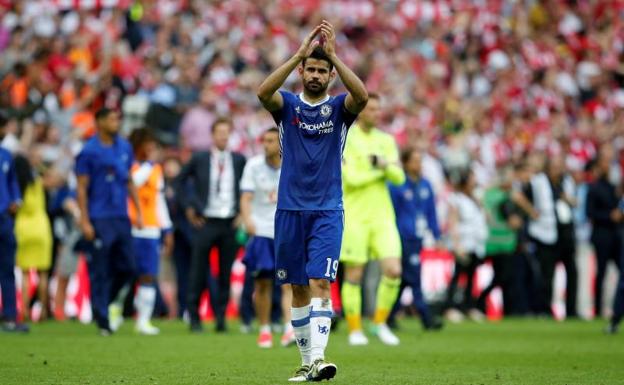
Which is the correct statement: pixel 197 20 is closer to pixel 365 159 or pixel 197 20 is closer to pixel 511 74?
pixel 511 74

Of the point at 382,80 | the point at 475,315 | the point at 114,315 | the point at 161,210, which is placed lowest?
the point at 475,315

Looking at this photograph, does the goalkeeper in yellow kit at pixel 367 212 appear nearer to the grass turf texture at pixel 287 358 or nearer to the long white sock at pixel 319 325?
the grass turf texture at pixel 287 358

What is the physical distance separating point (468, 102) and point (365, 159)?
1657 centimetres

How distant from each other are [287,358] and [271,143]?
3467 mm

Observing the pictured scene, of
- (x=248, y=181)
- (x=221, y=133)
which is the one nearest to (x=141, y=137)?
(x=221, y=133)

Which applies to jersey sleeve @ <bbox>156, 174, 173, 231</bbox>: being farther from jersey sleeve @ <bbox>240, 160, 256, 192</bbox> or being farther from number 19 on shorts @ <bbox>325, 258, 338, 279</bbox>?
number 19 on shorts @ <bbox>325, 258, 338, 279</bbox>

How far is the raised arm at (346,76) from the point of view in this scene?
9.32 m

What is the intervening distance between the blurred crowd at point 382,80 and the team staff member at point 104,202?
6.85 feet

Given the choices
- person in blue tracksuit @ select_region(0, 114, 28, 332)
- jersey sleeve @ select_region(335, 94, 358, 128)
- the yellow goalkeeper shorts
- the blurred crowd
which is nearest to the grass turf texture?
person in blue tracksuit @ select_region(0, 114, 28, 332)

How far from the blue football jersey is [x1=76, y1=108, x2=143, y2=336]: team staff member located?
20.3 feet

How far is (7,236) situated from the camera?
15.7 m

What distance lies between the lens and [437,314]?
2264cm

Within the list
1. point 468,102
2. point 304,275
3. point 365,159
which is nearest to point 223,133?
point 365,159

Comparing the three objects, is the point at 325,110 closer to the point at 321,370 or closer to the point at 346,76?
the point at 346,76
